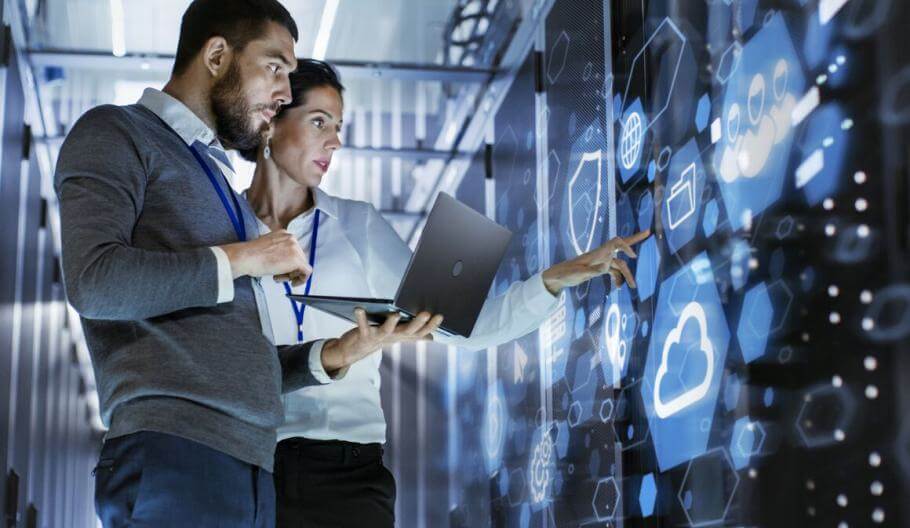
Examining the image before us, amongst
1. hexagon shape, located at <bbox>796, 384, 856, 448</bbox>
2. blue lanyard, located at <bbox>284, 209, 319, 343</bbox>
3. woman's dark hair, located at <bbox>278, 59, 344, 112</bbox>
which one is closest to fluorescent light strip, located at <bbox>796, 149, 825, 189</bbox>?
hexagon shape, located at <bbox>796, 384, 856, 448</bbox>

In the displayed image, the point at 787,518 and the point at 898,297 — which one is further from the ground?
the point at 898,297

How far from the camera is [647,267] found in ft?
9.07

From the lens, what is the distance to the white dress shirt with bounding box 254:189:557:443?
2639mm

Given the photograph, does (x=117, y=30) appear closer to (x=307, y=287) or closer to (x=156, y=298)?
(x=307, y=287)

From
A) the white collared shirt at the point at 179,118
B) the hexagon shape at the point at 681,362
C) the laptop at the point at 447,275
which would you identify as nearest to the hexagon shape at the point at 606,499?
the hexagon shape at the point at 681,362

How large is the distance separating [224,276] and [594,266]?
3.07ft

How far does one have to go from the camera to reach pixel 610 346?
305 cm

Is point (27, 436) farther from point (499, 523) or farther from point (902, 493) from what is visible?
point (902, 493)

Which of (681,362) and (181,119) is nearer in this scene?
(181,119)

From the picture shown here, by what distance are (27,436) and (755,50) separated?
3506mm

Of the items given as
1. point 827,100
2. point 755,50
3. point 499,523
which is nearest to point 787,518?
point 827,100

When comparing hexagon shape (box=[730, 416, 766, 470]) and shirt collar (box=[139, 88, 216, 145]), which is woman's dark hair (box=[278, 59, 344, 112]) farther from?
hexagon shape (box=[730, 416, 766, 470])

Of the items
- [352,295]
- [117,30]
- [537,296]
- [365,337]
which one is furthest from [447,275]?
[117,30]

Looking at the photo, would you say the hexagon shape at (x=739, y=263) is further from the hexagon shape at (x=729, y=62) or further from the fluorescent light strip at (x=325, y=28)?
the fluorescent light strip at (x=325, y=28)
